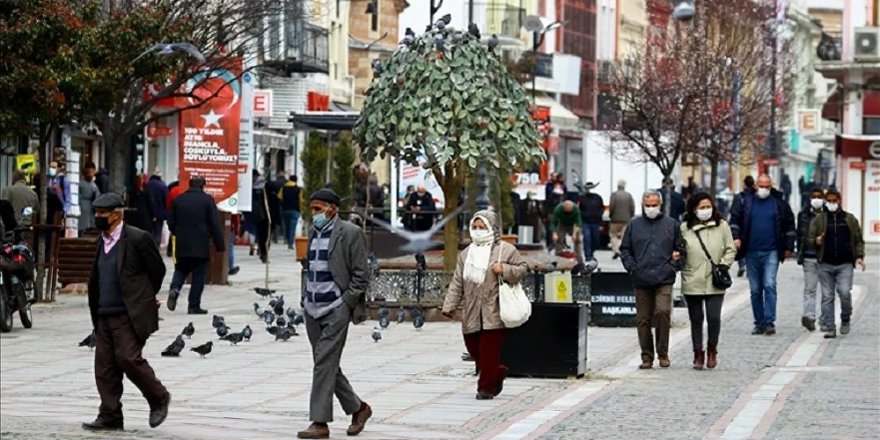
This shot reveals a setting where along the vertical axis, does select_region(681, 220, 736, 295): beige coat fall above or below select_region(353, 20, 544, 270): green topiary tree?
below

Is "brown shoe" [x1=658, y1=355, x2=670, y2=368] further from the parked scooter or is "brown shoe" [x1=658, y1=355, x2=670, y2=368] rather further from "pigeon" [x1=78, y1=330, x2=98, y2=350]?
the parked scooter

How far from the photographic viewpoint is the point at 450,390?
1780 centimetres

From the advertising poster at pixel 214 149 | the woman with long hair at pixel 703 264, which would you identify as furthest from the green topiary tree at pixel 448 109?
the advertising poster at pixel 214 149

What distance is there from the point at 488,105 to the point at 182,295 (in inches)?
314

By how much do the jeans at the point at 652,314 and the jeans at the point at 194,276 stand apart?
8080 millimetres

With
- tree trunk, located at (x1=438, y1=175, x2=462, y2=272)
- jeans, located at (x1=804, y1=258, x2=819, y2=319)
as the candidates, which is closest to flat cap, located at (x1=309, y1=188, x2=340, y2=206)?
tree trunk, located at (x1=438, y1=175, x2=462, y2=272)

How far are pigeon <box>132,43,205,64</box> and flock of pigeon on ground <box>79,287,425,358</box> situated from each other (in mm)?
3281

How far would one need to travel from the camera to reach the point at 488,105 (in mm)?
24609

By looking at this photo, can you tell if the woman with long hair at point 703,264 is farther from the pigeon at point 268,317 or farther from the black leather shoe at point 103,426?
the black leather shoe at point 103,426

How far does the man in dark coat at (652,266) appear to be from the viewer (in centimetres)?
2008

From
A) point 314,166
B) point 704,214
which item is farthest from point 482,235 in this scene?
point 314,166

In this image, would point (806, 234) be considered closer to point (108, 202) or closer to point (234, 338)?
point (234, 338)

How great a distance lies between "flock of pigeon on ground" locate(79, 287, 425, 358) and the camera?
2078 centimetres

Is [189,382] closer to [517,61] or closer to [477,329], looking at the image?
[477,329]
